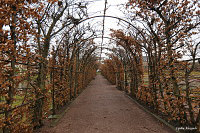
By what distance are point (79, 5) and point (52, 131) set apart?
3.98m

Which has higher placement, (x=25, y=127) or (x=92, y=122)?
(x=25, y=127)

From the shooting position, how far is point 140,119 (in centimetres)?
406

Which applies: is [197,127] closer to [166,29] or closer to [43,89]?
[166,29]

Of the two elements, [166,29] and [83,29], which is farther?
[83,29]

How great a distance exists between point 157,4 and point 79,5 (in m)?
2.49

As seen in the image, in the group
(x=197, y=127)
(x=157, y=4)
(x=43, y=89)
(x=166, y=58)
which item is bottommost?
(x=197, y=127)

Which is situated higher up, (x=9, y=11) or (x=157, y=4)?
(x=157, y=4)

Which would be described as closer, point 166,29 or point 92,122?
point 166,29

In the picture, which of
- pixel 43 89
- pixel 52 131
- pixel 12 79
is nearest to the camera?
pixel 12 79

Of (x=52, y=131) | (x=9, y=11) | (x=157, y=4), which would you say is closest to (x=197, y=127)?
(x=157, y=4)

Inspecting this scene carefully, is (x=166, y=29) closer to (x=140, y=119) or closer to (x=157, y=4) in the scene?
(x=157, y=4)

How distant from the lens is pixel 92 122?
3.86 meters

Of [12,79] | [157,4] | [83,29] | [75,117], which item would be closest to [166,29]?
[157,4]

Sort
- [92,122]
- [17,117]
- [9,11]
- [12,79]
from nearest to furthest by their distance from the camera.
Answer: [9,11] < [12,79] < [17,117] < [92,122]
